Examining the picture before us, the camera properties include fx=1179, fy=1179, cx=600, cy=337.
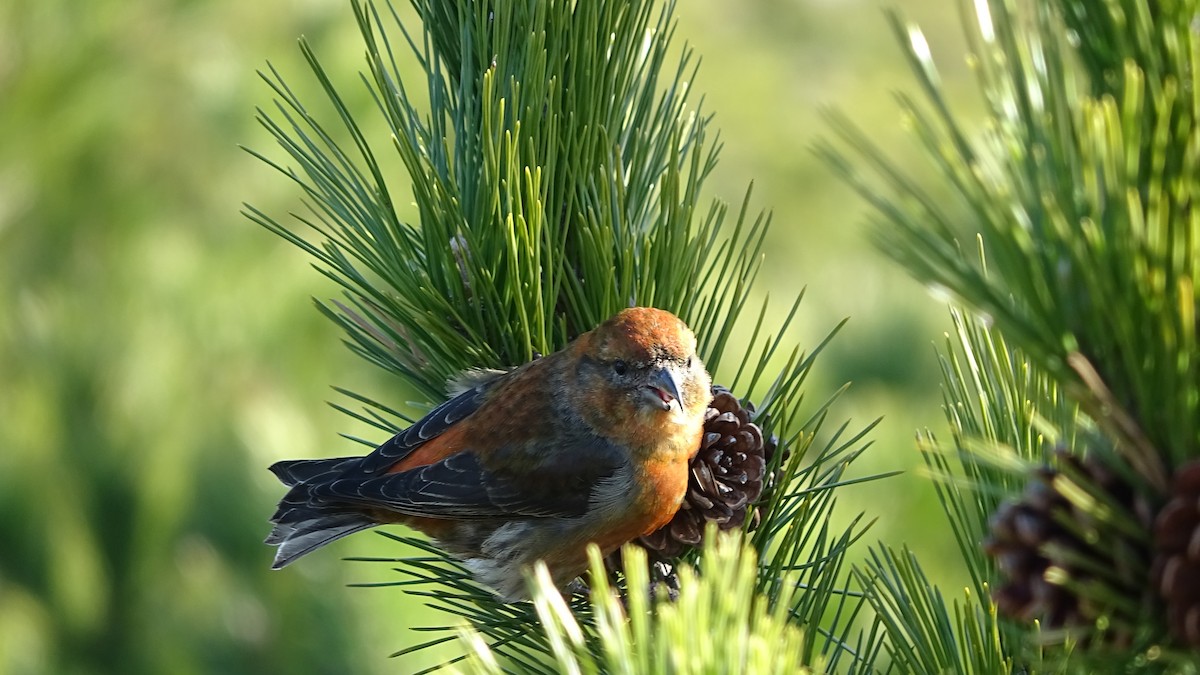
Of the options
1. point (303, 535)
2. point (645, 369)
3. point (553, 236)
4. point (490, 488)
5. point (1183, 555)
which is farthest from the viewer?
point (303, 535)

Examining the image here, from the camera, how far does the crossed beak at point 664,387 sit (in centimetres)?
180

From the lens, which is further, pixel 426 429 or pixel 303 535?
pixel 303 535

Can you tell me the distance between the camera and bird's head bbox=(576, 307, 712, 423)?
159 centimetres

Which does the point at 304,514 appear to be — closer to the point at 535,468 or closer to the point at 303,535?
the point at 303,535

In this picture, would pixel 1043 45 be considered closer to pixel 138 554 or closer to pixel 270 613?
pixel 270 613

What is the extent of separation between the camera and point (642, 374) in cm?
186

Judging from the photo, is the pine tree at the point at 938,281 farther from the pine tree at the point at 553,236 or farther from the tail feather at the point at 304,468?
the tail feather at the point at 304,468

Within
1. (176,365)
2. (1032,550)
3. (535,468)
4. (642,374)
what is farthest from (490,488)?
(176,365)

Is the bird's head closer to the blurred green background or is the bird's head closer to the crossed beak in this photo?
the crossed beak

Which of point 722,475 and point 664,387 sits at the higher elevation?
point 664,387

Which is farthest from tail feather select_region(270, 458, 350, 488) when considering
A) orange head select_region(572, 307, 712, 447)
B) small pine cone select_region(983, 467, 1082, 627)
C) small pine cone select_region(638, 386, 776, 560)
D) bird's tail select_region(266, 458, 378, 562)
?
small pine cone select_region(983, 467, 1082, 627)

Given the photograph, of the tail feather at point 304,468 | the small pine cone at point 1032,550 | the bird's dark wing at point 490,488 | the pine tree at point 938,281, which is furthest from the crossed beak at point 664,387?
the small pine cone at point 1032,550

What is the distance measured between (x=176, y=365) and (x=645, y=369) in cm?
317

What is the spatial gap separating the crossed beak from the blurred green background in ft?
3.59
